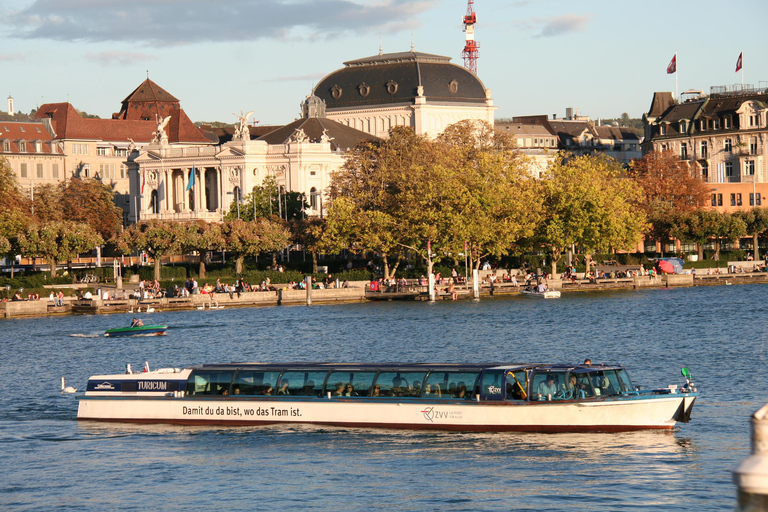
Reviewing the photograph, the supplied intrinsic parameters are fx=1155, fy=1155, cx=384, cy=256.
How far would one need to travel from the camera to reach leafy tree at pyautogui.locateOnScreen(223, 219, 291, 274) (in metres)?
126

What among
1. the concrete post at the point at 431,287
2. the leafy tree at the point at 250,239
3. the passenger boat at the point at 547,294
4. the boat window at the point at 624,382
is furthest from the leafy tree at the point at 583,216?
the boat window at the point at 624,382

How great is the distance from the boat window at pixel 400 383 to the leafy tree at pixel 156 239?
81550mm

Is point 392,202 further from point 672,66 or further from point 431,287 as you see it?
point 672,66

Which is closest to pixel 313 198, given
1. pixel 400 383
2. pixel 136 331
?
pixel 136 331

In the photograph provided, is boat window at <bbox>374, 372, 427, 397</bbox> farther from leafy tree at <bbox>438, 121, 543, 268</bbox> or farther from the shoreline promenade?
leafy tree at <bbox>438, 121, 543, 268</bbox>

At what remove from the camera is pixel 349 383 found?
142ft

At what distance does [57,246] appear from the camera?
118188 mm

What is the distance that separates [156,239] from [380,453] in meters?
87.8

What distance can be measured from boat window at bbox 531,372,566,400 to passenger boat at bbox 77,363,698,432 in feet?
0.11

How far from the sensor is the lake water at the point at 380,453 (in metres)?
32.5

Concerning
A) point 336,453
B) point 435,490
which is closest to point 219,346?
point 336,453

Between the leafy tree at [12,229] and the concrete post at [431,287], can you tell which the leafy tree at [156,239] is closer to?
the leafy tree at [12,229]

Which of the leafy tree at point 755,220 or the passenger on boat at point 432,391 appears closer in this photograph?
the passenger on boat at point 432,391

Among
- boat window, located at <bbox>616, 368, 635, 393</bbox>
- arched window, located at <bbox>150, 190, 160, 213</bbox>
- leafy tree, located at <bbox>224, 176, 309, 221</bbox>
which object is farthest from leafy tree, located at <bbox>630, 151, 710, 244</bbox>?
boat window, located at <bbox>616, 368, 635, 393</bbox>
